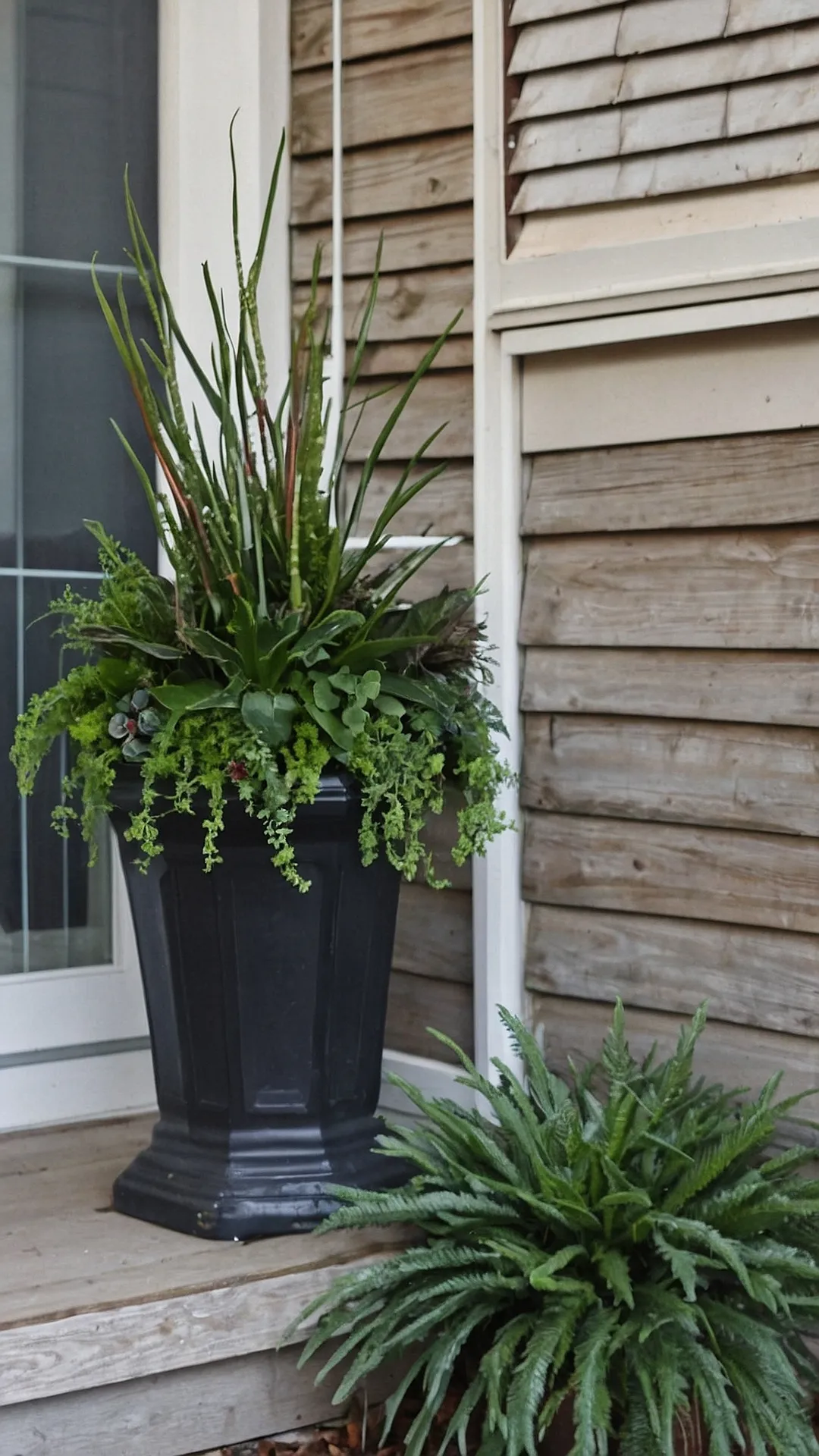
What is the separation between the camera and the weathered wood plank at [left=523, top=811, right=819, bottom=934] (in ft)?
6.38

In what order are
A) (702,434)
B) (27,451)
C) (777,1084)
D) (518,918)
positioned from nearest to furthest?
(777,1084) → (702,434) → (518,918) → (27,451)

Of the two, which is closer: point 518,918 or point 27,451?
point 518,918

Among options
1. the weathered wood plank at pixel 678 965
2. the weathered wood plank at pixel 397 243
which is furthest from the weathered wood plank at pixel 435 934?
the weathered wood plank at pixel 397 243

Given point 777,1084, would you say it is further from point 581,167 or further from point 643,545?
point 581,167

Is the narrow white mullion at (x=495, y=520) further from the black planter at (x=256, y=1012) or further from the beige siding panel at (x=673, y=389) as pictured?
the black planter at (x=256, y=1012)

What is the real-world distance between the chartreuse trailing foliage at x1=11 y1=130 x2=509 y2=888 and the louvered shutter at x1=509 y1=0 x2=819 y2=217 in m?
0.43

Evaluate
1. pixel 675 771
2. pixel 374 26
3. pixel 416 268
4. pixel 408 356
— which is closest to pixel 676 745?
pixel 675 771

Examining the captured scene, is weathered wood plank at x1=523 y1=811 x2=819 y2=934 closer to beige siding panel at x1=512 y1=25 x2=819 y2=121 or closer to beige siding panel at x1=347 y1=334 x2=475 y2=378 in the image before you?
beige siding panel at x1=347 y1=334 x2=475 y2=378

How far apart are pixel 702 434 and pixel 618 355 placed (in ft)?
0.60

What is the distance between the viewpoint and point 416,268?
232 cm

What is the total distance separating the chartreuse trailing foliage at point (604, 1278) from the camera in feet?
5.08

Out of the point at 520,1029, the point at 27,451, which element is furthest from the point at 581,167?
the point at 520,1029

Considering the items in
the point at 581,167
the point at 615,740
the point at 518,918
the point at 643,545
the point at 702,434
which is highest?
the point at 581,167

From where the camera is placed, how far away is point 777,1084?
6.12ft
